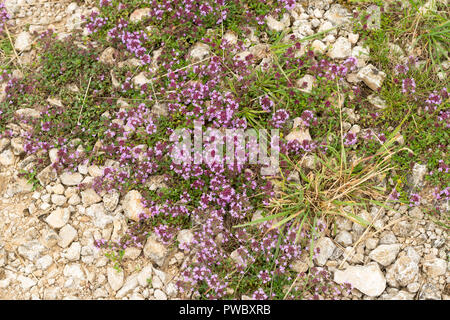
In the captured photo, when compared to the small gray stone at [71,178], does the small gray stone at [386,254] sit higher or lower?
lower

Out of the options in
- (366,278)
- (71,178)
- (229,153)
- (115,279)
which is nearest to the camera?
(366,278)

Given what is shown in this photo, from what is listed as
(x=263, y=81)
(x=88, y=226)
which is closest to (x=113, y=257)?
(x=88, y=226)

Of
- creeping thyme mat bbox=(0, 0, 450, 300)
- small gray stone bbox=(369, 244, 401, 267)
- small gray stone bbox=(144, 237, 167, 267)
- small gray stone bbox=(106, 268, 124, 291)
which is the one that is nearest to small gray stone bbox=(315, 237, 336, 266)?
creeping thyme mat bbox=(0, 0, 450, 300)

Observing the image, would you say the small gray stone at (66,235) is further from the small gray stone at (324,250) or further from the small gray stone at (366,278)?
the small gray stone at (366,278)

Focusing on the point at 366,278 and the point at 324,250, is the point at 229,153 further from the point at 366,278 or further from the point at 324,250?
the point at 366,278

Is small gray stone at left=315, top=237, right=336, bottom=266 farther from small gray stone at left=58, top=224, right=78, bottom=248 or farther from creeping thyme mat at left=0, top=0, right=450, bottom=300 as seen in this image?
small gray stone at left=58, top=224, right=78, bottom=248

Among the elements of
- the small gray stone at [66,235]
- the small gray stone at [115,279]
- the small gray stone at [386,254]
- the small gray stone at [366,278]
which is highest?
the small gray stone at [66,235]

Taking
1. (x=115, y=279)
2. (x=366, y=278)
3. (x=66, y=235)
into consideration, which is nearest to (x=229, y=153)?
(x=115, y=279)

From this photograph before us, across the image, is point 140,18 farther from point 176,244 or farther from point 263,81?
point 176,244

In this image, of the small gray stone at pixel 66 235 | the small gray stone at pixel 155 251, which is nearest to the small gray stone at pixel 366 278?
the small gray stone at pixel 155 251
